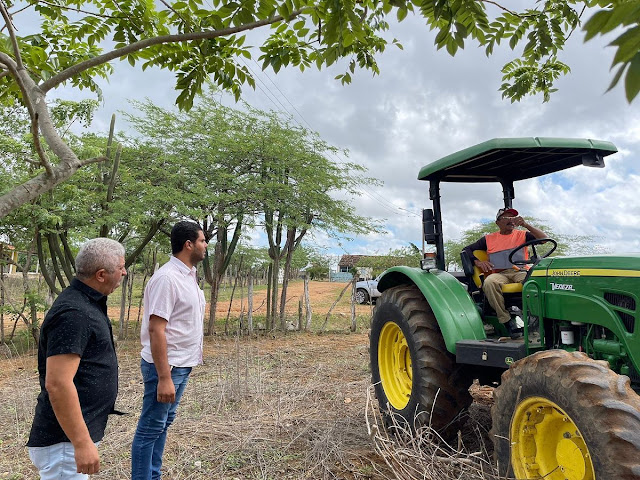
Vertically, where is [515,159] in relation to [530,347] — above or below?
above

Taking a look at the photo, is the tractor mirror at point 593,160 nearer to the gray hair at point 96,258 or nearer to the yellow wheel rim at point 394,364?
the yellow wheel rim at point 394,364

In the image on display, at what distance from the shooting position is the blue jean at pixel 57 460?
2.00m

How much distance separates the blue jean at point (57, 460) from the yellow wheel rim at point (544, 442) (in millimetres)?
2258

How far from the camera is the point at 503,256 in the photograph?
4.20 m

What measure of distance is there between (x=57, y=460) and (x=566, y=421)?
97.8 inches

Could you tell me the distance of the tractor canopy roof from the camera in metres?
3.69

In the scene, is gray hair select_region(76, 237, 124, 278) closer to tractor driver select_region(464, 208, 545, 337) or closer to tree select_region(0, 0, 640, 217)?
tree select_region(0, 0, 640, 217)

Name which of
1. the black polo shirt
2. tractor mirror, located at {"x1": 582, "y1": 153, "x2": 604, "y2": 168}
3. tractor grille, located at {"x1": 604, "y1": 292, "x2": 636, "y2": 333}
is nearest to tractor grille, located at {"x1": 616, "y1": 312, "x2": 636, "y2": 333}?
tractor grille, located at {"x1": 604, "y1": 292, "x2": 636, "y2": 333}

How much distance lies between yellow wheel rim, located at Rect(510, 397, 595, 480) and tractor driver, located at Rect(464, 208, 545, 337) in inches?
46.4

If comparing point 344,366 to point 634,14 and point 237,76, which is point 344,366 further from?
point 634,14

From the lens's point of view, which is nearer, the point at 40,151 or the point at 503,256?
the point at 40,151

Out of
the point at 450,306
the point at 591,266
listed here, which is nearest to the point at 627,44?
the point at 591,266

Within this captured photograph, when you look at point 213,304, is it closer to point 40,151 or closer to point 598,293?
point 40,151

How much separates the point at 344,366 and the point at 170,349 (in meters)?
5.21
